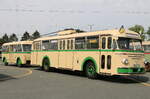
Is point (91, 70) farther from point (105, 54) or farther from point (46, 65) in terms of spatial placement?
point (46, 65)

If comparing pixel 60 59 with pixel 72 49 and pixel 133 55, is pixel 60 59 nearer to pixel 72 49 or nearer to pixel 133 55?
pixel 72 49

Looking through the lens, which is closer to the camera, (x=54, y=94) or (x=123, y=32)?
(x=54, y=94)

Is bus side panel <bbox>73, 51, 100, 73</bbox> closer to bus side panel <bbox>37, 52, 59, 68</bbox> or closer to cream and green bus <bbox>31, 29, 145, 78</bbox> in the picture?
cream and green bus <bbox>31, 29, 145, 78</bbox>

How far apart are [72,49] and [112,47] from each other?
161 inches

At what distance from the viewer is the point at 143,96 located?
8820mm

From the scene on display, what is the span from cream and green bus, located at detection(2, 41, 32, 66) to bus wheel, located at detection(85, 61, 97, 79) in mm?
10890

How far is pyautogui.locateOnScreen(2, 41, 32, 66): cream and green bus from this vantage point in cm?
2417

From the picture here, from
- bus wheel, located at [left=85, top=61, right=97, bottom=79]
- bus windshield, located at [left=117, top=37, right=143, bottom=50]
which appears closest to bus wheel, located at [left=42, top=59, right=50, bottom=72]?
bus wheel, located at [left=85, top=61, right=97, bottom=79]

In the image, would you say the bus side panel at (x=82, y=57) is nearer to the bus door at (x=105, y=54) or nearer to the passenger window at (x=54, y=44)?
the bus door at (x=105, y=54)

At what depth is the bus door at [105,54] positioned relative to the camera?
1284cm

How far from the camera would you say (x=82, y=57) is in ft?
49.4

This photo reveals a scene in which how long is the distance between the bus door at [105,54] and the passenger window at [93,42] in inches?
17.1

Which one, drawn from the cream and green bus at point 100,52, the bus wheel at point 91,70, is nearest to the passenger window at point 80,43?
the cream and green bus at point 100,52

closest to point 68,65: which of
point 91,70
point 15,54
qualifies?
point 91,70
